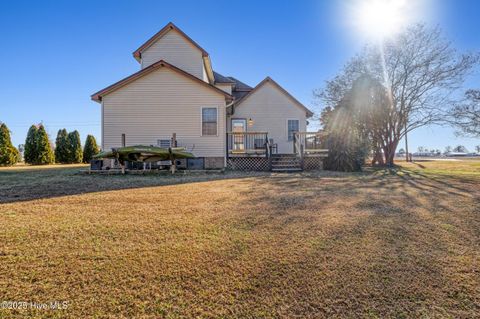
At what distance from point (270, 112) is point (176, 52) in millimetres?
7114

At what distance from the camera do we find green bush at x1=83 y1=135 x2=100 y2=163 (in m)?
21.4

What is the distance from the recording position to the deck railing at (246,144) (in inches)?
449

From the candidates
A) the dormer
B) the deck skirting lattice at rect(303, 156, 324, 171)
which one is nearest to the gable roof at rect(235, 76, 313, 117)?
the dormer

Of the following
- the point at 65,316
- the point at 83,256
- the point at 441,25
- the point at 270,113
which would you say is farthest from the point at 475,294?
the point at 441,25

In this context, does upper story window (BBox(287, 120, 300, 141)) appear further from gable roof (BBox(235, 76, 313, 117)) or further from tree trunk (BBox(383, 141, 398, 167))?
tree trunk (BBox(383, 141, 398, 167))

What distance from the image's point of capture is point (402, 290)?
1.91 metres

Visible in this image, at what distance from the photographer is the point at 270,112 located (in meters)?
15.6

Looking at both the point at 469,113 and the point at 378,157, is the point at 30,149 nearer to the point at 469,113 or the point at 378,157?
the point at 378,157

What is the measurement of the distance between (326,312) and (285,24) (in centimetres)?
1692

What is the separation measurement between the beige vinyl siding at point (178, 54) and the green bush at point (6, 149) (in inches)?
543

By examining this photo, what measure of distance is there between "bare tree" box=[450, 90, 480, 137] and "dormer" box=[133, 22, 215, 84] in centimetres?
1897

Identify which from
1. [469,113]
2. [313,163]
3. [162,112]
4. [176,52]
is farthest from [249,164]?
[469,113]

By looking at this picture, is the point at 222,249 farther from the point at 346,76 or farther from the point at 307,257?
the point at 346,76

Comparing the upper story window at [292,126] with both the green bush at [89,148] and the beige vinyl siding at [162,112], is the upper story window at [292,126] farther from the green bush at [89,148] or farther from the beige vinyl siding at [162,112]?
the green bush at [89,148]
